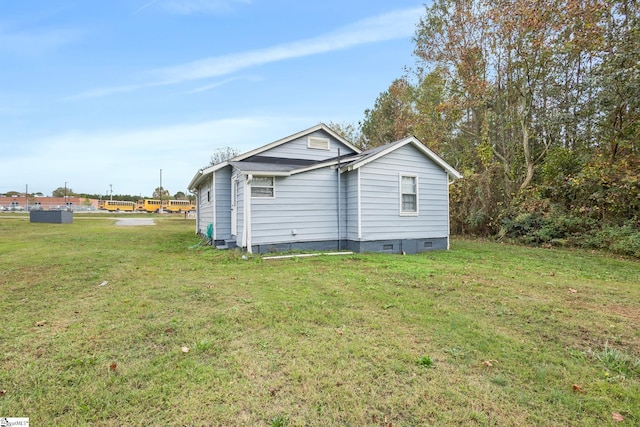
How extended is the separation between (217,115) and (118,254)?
13317 mm

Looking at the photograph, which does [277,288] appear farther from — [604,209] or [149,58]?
[149,58]

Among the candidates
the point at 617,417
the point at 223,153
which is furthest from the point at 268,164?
the point at 223,153

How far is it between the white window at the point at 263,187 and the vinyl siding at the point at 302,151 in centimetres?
230

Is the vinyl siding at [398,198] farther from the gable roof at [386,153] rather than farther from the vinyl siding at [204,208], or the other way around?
the vinyl siding at [204,208]

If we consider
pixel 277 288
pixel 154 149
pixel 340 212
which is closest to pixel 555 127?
pixel 340 212

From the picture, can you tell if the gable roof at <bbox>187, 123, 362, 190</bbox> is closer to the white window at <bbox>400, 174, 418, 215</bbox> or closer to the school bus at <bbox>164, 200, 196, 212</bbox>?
the white window at <bbox>400, 174, 418, 215</bbox>

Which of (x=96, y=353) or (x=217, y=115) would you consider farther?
(x=217, y=115)

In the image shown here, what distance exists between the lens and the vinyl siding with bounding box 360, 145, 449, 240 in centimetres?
974

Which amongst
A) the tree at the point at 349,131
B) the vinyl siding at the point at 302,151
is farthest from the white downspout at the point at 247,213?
the tree at the point at 349,131

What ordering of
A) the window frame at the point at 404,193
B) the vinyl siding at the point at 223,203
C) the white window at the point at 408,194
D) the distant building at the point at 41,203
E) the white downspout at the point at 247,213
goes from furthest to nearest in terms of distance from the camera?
the distant building at the point at 41,203, the vinyl siding at the point at 223,203, the white window at the point at 408,194, the window frame at the point at 404,193, the white downspout at the point at 247,213

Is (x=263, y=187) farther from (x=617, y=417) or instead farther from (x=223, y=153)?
(x=223, y=153)

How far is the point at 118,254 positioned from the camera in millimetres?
9062

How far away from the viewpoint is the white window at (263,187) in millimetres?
9297

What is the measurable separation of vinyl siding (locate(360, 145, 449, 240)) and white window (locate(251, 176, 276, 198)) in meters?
2.66
